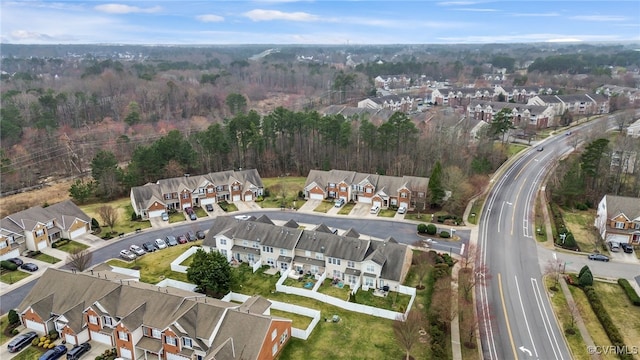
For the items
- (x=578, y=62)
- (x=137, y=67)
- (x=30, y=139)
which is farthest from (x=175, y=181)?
(x=578, y=62)

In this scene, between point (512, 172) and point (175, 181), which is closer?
point (175, 181)

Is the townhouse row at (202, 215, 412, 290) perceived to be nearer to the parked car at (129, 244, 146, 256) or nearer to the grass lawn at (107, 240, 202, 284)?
the grass lawn at (107, 240, 202, 284)

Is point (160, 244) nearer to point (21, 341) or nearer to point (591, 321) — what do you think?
point (21, 341)

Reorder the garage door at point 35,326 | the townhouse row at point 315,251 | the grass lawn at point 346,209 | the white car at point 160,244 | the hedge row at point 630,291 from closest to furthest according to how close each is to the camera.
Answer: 1. the garage door at point 35,326
2. the hedge row at point 630,291
3. the townhouse row at point 315,251
4. the white car at point 160,244
5. the grass lawn at point 346,209

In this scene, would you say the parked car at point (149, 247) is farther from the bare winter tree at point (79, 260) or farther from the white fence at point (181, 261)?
the bare winter tree at point (79, 260)

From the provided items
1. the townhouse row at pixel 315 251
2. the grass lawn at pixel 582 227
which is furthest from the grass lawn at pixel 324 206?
the grass lawn at pixel 582 227

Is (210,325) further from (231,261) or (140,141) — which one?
(140,141)
